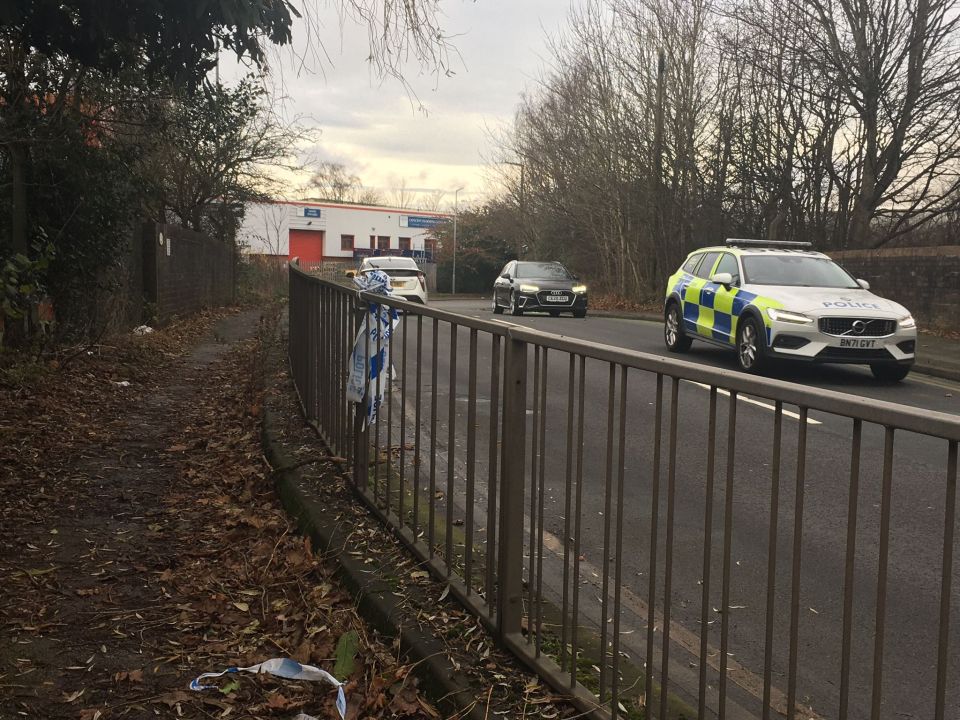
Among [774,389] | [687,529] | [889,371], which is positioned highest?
[774,389]

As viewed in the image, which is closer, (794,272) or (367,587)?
(367,587)

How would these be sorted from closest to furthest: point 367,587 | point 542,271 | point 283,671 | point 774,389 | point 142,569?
point 774,389 → point 283,671 → point 367,587 → point 142,569 → point 542,271

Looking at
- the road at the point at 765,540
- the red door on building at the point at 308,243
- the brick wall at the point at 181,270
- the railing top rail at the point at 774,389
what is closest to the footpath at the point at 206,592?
the road at the point at 765,540

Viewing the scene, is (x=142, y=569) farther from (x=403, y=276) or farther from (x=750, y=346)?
(x=403, y=276)

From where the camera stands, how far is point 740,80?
1005 inches

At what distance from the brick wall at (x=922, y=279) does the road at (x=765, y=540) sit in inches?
551

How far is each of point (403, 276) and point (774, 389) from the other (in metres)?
20.7

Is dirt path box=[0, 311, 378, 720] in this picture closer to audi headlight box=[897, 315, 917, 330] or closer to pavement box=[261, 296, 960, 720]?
pavement box=[261, 296, 960, 720]

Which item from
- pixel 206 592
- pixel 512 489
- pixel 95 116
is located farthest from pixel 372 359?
pixel 95 116

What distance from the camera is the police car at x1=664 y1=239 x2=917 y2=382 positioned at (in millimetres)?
11406

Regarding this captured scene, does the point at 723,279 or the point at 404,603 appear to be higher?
the point at 723,279

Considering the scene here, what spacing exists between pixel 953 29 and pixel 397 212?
6438 centimetres

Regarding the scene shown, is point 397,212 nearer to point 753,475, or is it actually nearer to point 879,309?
point 879,309

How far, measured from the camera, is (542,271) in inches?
1005
